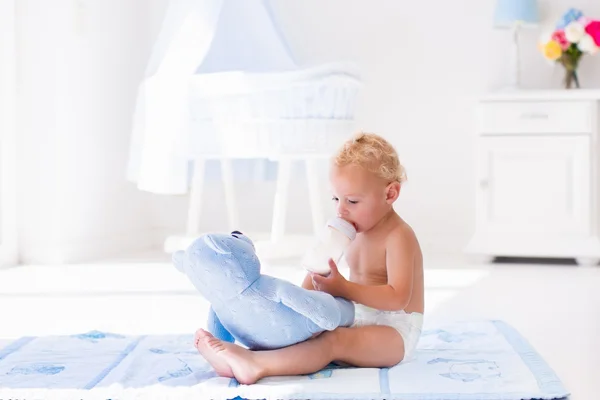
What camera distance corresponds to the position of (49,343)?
191 cm

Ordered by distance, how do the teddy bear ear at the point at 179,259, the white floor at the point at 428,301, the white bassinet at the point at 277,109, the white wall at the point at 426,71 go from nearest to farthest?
the teddy bear ear at the point at 179,259 → the white floor at the point at 428,301 → the white bassinet at the point at 277,109 → the white wall at the point at 426,71

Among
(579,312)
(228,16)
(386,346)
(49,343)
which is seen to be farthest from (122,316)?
(228,16)

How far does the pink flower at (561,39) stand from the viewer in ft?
12.8

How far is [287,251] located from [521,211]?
0.97 metres

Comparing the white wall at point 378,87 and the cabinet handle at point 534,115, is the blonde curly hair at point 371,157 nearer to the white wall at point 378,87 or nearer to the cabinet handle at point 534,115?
the cabinet handle at point 534,115

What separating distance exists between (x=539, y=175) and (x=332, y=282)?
2307 mm

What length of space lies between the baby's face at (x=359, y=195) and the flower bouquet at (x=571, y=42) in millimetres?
2462

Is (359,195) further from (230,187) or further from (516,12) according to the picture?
(516,12)

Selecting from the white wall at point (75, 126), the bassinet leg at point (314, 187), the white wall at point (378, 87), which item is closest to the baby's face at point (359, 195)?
the bassinet leg at point (314, 187)

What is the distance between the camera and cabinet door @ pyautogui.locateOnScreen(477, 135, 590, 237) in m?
3.70

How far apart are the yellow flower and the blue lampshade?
0.14 m

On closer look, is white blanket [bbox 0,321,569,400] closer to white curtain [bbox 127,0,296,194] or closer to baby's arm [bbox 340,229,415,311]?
baby's arm [bbox 340,229,415,311]

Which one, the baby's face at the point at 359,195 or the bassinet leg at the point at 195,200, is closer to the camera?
the baby's face at the point at 359,195

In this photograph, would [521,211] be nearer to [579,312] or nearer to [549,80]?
[549,80]
